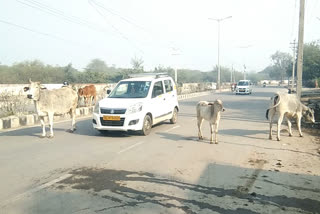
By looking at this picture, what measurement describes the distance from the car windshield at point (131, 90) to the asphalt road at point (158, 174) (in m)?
1.58

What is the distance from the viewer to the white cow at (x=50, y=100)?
1032 centimetres

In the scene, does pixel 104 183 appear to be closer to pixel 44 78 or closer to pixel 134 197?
pixel 134 197

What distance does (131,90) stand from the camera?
11.3 metres

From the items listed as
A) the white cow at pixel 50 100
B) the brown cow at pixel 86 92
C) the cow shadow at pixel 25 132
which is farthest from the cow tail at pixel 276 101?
the brown cow at pixel 86 92

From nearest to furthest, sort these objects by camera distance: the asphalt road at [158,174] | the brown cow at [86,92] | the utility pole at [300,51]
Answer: the asphalt road at [158,174] → the utility pole at [300,51] → the brown cow at [86,92]

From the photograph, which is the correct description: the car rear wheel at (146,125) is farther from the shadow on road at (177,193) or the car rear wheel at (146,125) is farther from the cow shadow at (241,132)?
the shadow on road at (177,193)

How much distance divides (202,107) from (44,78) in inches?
1267

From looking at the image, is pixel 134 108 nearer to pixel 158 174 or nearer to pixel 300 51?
pixel 158 174

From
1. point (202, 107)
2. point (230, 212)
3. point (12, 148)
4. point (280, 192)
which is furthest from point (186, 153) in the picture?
point (12, 148)

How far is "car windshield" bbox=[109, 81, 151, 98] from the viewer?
11023 millimetres

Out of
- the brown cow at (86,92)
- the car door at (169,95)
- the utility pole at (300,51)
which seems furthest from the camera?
the brown cow at (86,92)

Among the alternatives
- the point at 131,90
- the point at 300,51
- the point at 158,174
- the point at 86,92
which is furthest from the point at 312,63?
the point at 158,174

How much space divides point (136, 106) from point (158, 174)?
4.19 m

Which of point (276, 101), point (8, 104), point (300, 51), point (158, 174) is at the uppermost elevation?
point (300, 51)
